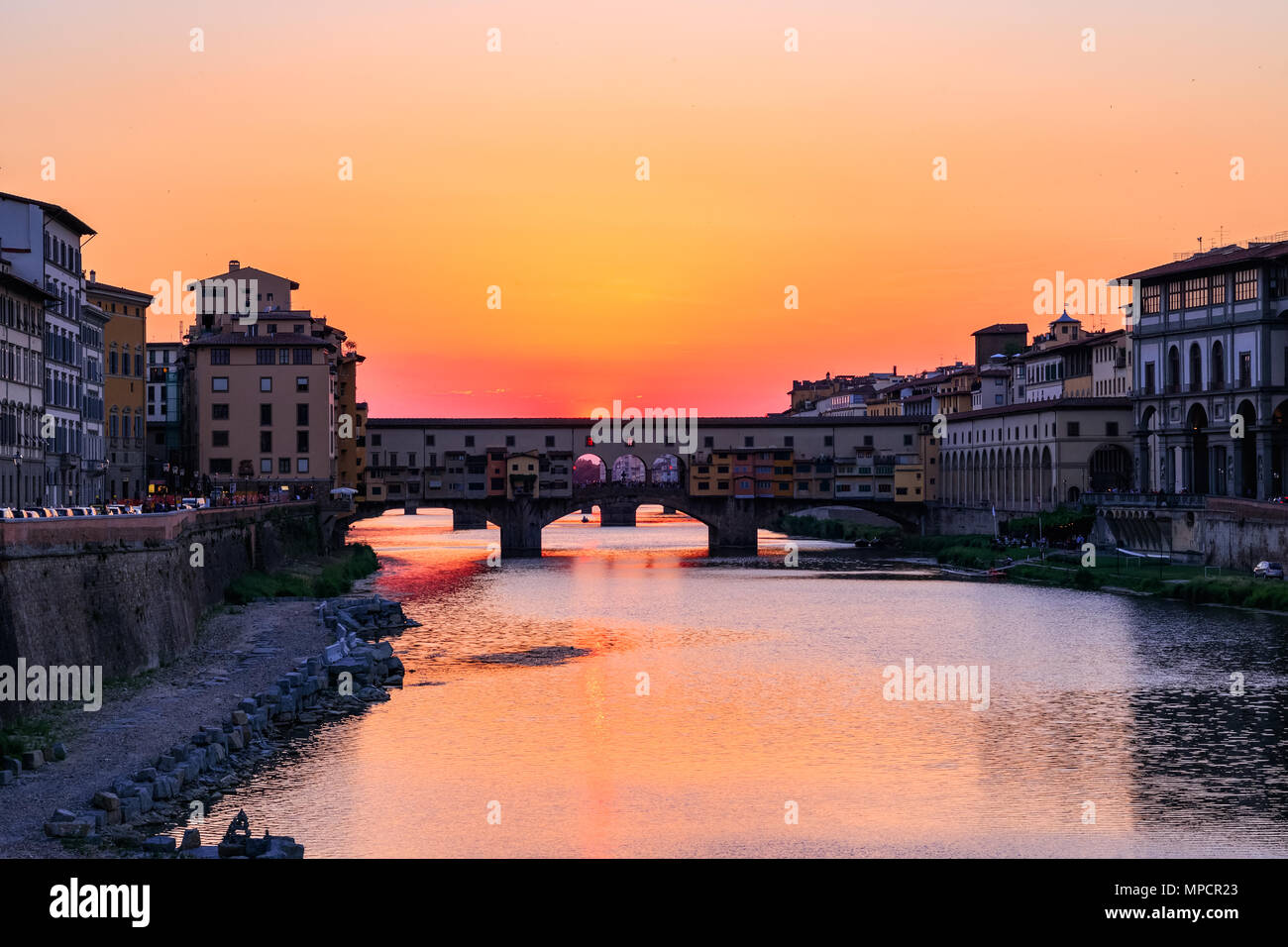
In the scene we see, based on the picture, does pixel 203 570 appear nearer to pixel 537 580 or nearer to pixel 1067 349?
pixel 537 580

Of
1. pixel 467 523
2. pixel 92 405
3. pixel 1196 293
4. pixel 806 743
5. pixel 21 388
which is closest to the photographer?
pixel 806 743

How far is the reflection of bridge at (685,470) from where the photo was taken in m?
132

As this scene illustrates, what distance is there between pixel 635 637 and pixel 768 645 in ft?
22.2

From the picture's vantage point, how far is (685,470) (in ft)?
465

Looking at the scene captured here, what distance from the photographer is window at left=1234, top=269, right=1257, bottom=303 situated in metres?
91.8

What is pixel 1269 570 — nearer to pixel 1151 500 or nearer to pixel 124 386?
pixel 1151 500

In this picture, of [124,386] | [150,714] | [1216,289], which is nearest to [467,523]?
[124,386]

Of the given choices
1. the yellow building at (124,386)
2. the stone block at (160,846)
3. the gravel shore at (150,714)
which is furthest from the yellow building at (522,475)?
the stone block at (160,846)

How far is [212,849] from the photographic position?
932 inches

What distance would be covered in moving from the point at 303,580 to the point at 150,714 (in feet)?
140

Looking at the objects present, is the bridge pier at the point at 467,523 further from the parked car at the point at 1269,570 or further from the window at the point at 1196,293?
the parked car at the point at 1269,570
